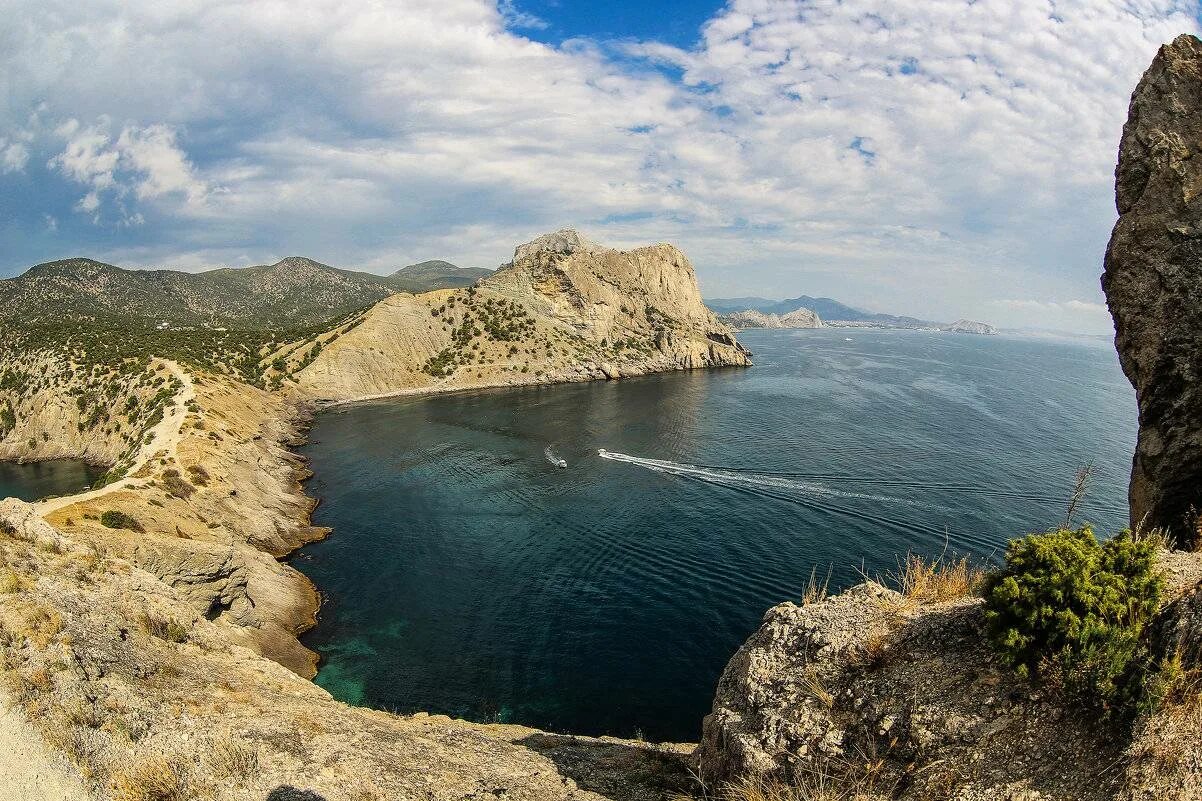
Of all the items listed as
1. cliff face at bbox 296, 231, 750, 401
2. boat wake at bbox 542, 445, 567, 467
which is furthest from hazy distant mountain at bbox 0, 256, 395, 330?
boat wake at bbox 542, 445, 567, 467

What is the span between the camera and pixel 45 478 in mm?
67375

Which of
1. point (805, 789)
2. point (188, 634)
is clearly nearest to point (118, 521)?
point (188, 634)

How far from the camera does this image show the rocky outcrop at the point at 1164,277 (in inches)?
707

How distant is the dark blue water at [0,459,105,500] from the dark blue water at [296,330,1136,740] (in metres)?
24.7

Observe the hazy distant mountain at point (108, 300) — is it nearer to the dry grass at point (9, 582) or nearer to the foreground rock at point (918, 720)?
the dry grass at point (9, 582)

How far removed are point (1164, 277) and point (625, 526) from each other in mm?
38422

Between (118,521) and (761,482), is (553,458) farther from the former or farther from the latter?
(118,521)

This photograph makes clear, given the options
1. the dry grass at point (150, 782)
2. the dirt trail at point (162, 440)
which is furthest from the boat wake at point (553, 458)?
the dry grass at point (150, 782)

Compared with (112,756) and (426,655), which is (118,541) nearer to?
(426,655)

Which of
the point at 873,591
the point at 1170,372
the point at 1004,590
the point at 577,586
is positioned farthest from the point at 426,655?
the point at 1170,372

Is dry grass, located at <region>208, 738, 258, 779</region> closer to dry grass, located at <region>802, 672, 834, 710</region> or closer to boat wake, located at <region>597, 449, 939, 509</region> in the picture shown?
dry grass, located at <region>802, 672, 834, 710</region>

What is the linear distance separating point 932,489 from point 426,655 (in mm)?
48008

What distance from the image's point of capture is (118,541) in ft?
103

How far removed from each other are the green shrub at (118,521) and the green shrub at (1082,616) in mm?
44239
